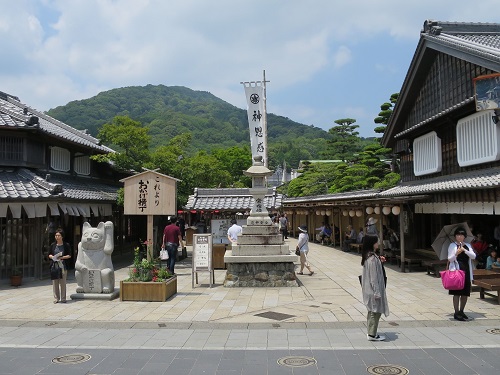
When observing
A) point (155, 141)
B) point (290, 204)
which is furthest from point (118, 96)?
point (290, 204)

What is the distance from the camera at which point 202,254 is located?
568 inches

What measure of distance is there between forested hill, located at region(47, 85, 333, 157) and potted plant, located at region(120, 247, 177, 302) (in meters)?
61.3

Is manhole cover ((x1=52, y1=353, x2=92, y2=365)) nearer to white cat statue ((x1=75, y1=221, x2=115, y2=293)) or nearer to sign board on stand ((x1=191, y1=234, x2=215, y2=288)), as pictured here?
white cat statue ((x1=75, y1=221, x2=115, y2=293))

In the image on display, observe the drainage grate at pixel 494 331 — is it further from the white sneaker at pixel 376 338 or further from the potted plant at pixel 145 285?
the potted plant at pixel 145 285

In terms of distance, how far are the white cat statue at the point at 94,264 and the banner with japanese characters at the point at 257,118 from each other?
29.3ft

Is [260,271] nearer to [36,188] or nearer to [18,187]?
[36,188]

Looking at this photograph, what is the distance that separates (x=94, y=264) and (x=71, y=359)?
18.7ft

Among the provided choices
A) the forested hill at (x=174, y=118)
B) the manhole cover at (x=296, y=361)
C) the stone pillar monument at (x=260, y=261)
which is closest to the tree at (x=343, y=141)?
the forested hill at (x=174, y=118)

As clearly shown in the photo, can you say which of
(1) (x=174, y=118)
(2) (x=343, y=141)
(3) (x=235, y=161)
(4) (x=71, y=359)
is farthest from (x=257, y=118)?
(1) (x=174, y=118)

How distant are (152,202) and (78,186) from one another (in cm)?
831

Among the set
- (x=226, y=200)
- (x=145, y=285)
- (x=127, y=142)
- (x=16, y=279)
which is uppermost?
(x=127, y=142)

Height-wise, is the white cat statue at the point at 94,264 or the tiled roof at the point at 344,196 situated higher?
the tiled roof at the point at 344,196

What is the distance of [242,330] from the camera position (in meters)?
9.10

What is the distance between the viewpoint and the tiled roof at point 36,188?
15029mm
